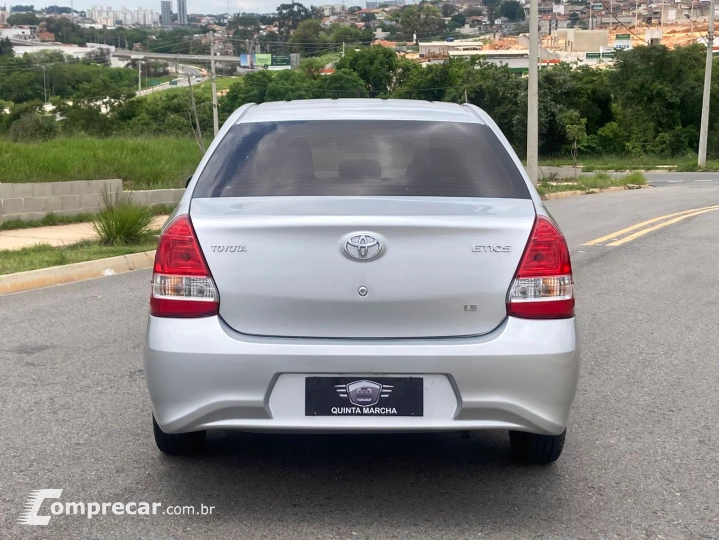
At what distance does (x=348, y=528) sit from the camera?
4035mm

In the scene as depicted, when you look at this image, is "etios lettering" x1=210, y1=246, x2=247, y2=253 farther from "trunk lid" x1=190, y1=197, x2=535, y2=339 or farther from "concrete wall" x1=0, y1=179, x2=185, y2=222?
"concrete wall" x1=0, y1=179, x2=185, y2=222

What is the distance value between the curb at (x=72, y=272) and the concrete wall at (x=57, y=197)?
3248 millimetres

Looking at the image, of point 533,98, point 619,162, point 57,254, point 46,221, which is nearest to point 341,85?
point 619,162

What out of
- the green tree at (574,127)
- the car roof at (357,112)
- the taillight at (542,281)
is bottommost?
the green tree at (574,127)

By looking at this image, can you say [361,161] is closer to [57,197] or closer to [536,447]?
[536,447]

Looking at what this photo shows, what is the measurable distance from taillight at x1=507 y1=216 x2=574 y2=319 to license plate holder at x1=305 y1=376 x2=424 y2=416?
20.4 inches

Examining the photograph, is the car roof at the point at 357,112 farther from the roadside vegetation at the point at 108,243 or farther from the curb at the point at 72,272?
the roadside vegetation at the point at 108,243

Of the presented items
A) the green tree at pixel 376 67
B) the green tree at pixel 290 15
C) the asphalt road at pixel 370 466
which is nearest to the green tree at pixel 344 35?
the green tree at pixel 290 15

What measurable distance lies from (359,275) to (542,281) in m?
0.75

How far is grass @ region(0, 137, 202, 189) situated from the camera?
56.0ft

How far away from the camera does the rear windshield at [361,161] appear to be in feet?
14.4

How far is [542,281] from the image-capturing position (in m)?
4.05

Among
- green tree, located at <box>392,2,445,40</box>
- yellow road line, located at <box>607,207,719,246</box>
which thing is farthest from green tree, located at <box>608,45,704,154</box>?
green tree, located at <box>392,2,445,40</box>

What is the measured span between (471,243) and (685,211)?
17493mm
